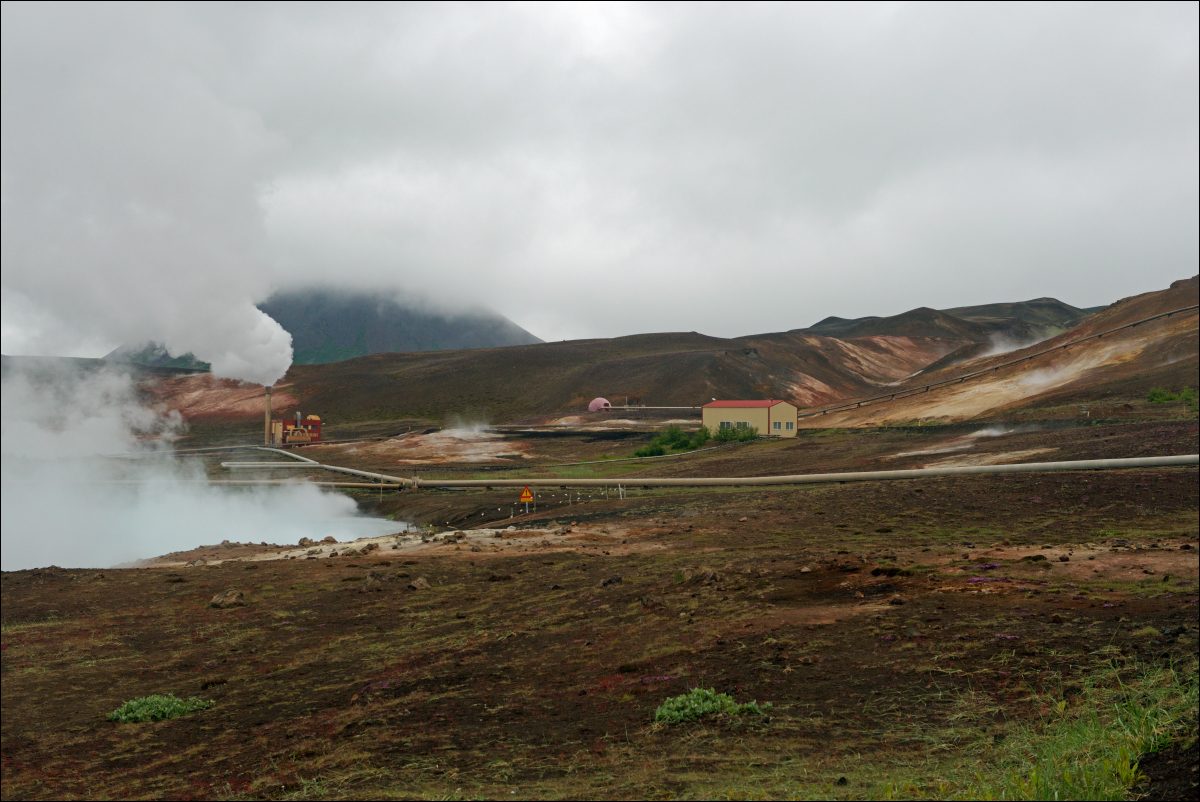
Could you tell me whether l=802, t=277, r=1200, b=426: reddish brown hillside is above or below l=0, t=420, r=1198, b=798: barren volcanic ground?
above

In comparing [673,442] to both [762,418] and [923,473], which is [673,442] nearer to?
[762,418]

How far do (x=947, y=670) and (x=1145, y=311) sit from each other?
7053cm

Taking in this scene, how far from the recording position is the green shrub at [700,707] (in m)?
7.49

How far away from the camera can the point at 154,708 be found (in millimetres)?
10633

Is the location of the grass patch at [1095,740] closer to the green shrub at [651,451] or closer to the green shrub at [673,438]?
the green shrub at [651,451]

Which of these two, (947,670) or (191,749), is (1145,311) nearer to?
(947,670)

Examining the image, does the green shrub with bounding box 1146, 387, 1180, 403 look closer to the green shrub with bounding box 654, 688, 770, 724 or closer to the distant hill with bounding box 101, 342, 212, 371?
the green shrub with bounding box 654, 688, 770, 724

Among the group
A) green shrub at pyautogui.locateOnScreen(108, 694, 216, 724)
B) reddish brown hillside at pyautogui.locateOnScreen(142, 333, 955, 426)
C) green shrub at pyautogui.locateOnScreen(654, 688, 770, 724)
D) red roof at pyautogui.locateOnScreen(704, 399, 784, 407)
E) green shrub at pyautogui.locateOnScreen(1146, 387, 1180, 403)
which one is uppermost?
reddish brown hillside at pyautogui.locateOnScreen(142, 333, 955, 426)

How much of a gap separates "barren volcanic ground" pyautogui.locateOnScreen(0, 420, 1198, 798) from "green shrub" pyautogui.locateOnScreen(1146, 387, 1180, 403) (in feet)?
70.0

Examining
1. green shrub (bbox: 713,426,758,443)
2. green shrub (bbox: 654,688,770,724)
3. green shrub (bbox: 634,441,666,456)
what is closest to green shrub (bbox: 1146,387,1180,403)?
green shrub (bbox: 713,426,758,443)

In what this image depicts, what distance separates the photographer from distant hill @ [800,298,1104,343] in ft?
505

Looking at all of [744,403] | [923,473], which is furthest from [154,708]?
[744,403]

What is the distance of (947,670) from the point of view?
7684 mm

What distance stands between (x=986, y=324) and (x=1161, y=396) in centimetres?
14283
